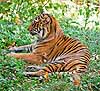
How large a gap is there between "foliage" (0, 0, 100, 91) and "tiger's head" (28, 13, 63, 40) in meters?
0.55

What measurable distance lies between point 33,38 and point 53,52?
3.55 feet

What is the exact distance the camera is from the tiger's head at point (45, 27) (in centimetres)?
721

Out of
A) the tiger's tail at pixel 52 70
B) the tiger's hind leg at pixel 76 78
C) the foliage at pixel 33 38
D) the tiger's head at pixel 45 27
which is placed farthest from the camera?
the tiger's head at pixel 45 27

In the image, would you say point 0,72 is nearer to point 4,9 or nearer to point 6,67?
point 6,67

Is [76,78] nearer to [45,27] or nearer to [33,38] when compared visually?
[45,27]

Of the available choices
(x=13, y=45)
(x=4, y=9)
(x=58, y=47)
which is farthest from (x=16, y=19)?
(x=58, y=47)

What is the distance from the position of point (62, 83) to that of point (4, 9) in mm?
3491

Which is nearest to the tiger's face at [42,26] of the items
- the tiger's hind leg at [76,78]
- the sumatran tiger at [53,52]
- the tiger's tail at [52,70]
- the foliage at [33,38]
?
the sumatran tiger at [53,52]

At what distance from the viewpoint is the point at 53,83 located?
17.7 feet

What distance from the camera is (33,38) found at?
791 cm

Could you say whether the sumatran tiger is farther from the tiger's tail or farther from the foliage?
the foliage

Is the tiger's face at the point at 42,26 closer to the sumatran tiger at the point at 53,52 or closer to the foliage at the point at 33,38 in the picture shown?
the sumatran tiger at the point at 53,52

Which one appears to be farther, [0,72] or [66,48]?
[66,48]

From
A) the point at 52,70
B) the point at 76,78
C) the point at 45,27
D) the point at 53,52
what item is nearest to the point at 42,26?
the point at 45,27
